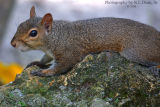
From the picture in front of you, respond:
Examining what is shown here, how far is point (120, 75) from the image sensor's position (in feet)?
9.82

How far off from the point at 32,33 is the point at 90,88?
3.10 feet

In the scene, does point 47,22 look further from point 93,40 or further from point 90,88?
point 90,88

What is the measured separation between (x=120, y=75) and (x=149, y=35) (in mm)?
834

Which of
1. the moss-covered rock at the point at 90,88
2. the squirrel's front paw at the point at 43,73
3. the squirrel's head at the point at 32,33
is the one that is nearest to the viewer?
the moss-covered rock at the point at 90,88

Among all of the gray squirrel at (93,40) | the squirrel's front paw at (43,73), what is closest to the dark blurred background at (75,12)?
the gray squirrel at (93,40)

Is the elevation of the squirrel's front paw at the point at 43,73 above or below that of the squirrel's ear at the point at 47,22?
below

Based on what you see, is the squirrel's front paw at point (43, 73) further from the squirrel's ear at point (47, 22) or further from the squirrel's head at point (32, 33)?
the squirrel's ear at point (47, 22)

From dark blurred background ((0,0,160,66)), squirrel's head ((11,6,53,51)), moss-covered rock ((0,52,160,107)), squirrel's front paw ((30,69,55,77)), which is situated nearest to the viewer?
moss-covered rock ((0,52,160,107))

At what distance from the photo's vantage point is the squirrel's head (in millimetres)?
3426

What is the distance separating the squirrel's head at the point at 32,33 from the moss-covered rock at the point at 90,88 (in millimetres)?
395

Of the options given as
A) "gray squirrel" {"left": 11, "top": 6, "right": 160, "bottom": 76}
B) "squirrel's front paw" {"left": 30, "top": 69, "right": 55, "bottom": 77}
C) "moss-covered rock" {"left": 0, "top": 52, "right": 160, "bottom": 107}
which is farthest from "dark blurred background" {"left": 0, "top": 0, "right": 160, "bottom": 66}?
"moss-covered rock" {"left": 0, "top": 52, "right": 160, "bottom": 107}

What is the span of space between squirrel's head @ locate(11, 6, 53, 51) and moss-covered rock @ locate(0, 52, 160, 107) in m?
0.40

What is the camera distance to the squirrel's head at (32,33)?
11.2 ft

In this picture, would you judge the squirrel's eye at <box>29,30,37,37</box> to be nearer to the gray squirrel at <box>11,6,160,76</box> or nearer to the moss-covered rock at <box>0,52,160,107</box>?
the gray squirrel at <box>11,6,160,76</box>
